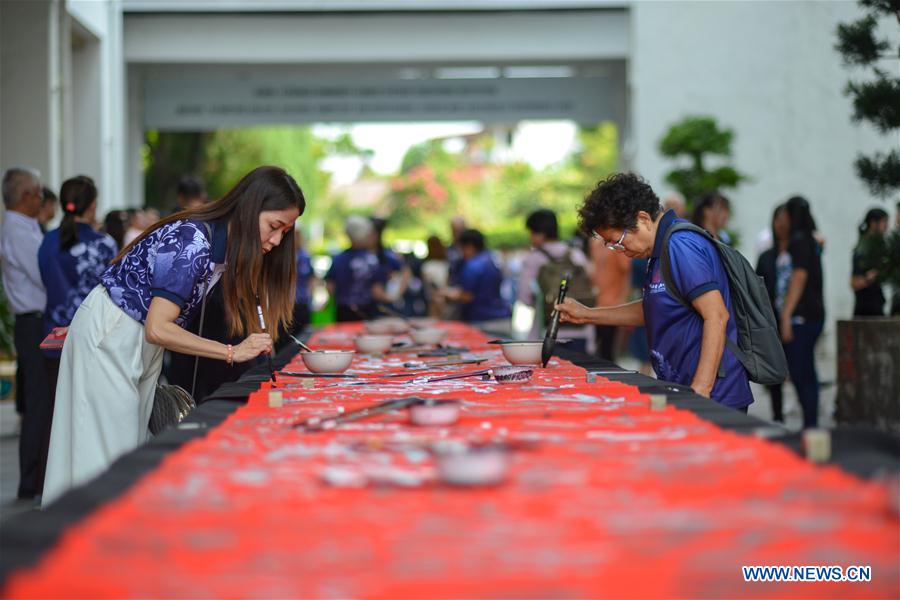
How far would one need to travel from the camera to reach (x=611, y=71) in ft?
42.6

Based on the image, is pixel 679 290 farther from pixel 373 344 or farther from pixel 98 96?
pixel 98 96

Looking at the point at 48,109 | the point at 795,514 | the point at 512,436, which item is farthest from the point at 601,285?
the point at 795,514

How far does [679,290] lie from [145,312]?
1.44 metres

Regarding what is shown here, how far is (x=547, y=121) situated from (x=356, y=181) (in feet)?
211

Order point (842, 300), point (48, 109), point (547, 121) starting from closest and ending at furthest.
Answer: point (48, 109) < point (842, 300) < point (547, 121)

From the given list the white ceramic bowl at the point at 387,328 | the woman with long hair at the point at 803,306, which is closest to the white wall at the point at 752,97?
the woman with long hair at the point at 803,306

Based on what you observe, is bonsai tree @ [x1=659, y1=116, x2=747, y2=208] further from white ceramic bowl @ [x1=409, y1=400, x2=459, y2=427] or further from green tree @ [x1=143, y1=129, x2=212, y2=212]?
green tree @ [x1=143, y1=129, x2=212, y2=212]

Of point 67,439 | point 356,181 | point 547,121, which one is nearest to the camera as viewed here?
point 67,439

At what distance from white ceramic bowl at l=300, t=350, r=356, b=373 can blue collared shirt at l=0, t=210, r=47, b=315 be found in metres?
2.36

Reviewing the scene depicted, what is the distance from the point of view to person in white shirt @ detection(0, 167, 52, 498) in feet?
16.7

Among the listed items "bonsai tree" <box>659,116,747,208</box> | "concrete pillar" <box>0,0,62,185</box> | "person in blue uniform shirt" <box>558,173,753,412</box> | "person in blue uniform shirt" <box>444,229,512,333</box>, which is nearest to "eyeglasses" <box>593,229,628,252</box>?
"person in blue uniform shirt" <box>558,173,753,412</box>

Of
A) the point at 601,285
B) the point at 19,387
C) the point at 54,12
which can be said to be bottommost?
the point at 19,387

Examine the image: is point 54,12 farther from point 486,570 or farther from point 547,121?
point 486,570

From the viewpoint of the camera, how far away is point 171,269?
281 centimetres
